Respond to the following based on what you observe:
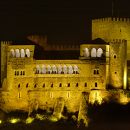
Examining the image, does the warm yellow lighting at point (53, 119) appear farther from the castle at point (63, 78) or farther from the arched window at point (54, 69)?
the arched window at point (54, 69)

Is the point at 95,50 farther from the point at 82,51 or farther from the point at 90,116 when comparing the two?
the point at 90,116

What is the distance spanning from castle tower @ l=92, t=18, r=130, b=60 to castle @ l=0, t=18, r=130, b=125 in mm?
1851

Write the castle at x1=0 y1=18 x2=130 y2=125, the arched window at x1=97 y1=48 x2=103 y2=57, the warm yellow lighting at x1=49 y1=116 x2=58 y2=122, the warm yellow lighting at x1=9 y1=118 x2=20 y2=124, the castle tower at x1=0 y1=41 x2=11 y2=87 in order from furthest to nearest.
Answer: the castle tower at x1=0 y1=41 x2=11 y2=87
the arched window at x1=97 y1=48 x2=103 y2=57
the castle at x1=0 y1=18 x2=130 y2=125
the warm yellow lighting at x1=9 y1=118 x2=20 y2=124
the warm yellow lighting at x1=49 y1=116 x2=58 y2=122

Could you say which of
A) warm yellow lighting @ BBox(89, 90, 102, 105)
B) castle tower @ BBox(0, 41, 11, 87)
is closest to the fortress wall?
warm yellow lighting @ BBox(89, 90, 102, 105)

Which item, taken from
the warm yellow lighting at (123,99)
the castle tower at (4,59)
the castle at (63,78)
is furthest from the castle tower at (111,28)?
the castle tower at (4,59)

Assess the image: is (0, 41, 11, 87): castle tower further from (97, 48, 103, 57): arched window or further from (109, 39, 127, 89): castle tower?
(109, 39, 127, 89): castle tower

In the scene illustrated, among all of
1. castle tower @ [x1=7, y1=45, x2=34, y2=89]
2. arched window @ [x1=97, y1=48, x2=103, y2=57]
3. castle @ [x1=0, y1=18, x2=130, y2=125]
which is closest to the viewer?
castle @ [x1=0, y1=18, x2=130, y2=125]

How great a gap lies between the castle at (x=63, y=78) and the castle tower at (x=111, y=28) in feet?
6.07

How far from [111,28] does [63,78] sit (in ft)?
24.2

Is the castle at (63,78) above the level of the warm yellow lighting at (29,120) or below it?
above

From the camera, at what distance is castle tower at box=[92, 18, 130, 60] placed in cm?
7694

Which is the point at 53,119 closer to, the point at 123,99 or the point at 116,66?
the point at 123,99

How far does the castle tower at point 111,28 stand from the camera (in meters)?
76.9

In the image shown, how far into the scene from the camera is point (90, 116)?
232 feet
